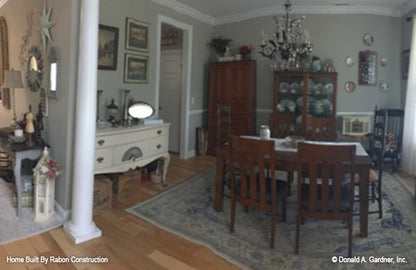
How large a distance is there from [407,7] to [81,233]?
547cm

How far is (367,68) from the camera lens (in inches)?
194

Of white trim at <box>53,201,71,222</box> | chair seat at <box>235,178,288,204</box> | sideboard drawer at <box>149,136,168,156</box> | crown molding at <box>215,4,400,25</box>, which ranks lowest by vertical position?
white trim at <box>53,201,71,222</box>

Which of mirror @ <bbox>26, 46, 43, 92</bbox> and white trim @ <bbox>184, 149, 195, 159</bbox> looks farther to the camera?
white trim @ <bbox>184, 149, 195, 159</bbox>

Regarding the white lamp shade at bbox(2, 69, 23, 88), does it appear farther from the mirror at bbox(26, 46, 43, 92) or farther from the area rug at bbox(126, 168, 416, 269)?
the area rug at bbox(126, 168, 416, 269)

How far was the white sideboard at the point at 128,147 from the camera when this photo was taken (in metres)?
2.98

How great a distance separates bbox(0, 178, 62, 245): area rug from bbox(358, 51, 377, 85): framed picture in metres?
4.85

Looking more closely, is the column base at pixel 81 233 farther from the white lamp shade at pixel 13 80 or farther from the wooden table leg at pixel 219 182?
the white lamp shade at pixel 13 80

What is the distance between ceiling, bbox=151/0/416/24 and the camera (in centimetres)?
465

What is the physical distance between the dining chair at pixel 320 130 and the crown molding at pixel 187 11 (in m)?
2.63

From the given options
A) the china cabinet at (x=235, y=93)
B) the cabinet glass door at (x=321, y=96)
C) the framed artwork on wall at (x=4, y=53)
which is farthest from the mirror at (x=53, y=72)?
the cabinet glass door at (x=321, y=96)

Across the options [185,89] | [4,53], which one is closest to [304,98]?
[185,89]

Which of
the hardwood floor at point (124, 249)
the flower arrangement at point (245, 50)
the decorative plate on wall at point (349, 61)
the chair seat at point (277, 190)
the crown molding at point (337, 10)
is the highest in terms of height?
the crown molding at point (337, 10)

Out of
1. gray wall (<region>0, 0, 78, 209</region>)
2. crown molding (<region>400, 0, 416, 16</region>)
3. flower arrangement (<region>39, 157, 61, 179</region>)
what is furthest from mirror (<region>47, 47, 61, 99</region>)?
crown molding (<region>400, 0, 416, 16</region>)

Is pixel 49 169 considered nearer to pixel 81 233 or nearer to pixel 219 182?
pixel 81 233
